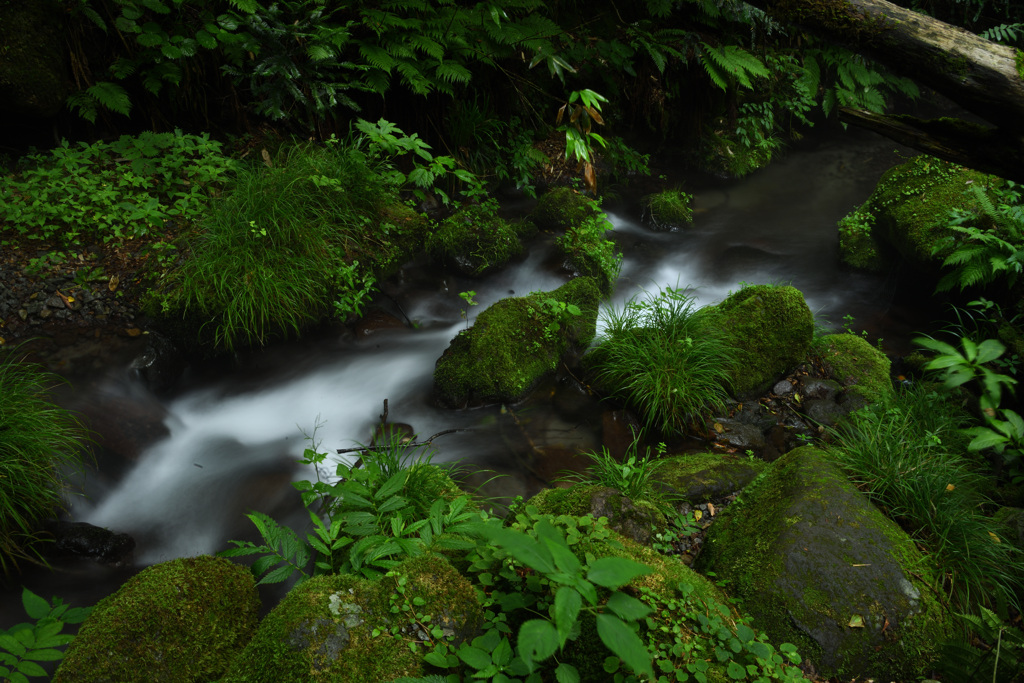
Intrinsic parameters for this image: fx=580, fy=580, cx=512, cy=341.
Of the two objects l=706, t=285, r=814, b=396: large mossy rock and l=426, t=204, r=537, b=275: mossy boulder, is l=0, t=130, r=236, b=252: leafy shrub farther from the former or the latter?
l=706, t=285, r=814, b=396: large mossy rock

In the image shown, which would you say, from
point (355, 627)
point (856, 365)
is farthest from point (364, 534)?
point (856, 365)

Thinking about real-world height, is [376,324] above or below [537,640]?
below

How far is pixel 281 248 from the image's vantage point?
4992 millimetres

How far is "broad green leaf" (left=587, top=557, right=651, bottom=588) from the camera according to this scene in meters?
1.48

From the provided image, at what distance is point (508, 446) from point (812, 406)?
7.75 feet

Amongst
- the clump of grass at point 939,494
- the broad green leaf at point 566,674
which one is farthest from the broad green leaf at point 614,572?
the clump of grass at point 939,494

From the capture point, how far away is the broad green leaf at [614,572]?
1482mm

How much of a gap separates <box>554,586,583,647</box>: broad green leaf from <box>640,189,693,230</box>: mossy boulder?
6749 mm

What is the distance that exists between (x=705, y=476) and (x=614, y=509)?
3.22ft

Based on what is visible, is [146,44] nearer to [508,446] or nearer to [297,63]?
[297,63]

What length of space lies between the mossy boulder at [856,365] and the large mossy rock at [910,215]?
149 centimetres

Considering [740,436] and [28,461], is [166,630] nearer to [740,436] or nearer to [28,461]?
[28,461]

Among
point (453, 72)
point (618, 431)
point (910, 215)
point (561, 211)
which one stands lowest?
point (618, 431)

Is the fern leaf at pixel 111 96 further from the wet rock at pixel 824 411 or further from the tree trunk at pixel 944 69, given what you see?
the wet rock at pixel 824 411
